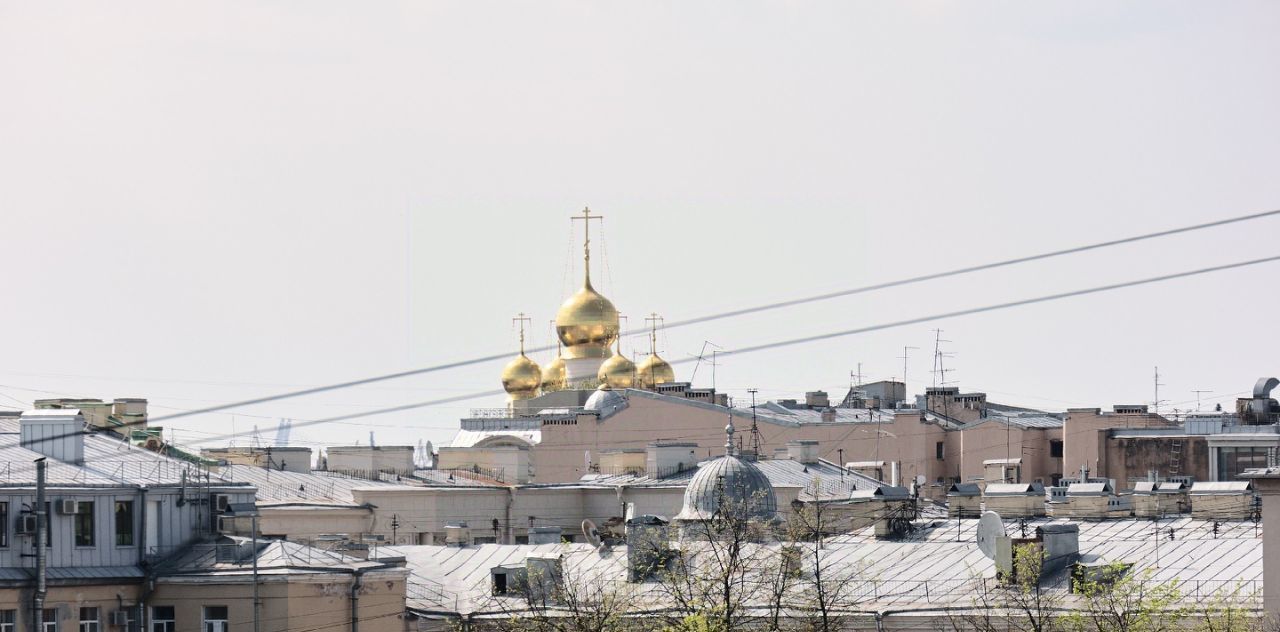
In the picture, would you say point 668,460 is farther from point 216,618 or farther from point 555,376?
point 555,376

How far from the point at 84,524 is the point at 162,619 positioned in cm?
160

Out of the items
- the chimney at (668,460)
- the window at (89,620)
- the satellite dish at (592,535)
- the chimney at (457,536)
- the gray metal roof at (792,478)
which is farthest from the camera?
the chimney at (668,460)

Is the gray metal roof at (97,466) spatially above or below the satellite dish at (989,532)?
above

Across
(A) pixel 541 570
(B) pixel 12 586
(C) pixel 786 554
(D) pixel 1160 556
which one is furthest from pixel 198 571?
(D) pixel 1160 556

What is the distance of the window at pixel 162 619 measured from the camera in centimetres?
4103

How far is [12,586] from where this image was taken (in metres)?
39.5

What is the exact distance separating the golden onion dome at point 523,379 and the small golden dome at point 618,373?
4579 millimetres

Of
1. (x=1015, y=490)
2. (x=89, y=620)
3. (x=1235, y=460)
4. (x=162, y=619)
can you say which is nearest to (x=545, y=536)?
(x=1015, y=490)

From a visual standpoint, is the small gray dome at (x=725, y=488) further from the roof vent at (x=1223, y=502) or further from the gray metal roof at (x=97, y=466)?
the gray metal roof at (x=97, y=466)

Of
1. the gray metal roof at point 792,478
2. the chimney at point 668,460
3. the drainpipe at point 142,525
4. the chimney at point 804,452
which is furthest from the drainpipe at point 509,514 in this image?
the drainpipe at point 142,525

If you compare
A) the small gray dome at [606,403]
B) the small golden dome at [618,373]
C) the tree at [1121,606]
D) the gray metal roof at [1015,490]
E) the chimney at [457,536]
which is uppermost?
the small golden dome at [618,373]

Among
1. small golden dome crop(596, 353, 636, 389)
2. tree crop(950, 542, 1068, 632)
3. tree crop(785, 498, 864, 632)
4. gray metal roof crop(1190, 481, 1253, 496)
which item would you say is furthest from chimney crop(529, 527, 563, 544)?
small golden dome crop(596, 353, 636, 389)

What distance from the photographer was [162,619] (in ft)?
135

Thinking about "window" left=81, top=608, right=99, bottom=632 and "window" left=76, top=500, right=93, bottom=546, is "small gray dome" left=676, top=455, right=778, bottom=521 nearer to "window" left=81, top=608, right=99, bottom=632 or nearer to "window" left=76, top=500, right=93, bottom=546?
"window" left=76, top=500, right=93, bottom=546
